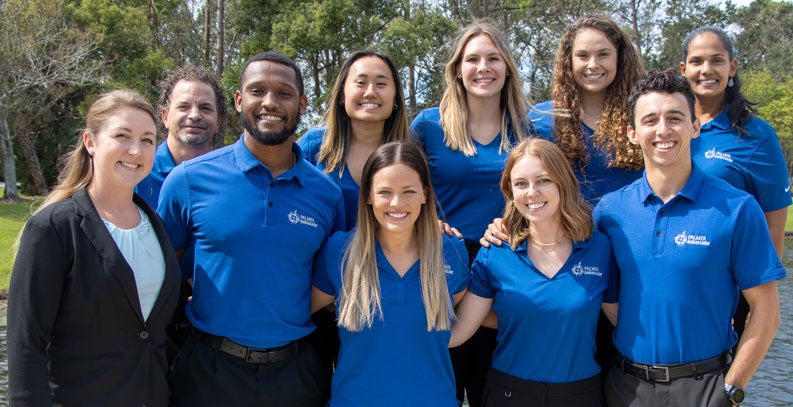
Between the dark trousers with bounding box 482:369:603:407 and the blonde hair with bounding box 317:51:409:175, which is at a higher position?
the blonde hair with bounding box 317:51:409:175

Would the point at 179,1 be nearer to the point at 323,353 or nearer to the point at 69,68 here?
the point at 69,68

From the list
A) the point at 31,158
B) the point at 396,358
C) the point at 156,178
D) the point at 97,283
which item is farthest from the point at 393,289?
the point at 31,158

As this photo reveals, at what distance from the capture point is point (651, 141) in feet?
12.0

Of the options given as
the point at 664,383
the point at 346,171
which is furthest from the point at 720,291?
the point at 346,171

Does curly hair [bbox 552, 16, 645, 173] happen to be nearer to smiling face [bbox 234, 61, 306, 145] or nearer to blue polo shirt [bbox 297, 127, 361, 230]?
blue polo shirt [bbox 297, 127, 361, 230]

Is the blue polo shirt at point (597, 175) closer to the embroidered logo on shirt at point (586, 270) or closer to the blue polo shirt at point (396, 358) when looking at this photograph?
the embroidered logo on shirt at point (586, 270)

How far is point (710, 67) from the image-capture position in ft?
16.0

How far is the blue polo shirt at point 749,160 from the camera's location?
4.61 meters

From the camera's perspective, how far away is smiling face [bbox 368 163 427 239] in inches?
145

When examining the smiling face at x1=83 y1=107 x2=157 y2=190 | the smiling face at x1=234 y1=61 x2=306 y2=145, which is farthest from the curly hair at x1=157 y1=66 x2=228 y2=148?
the smiling face at x1=83 y1=107 x2=157 y2=190

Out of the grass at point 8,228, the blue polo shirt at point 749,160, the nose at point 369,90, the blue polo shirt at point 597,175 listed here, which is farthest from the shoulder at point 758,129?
the grass at point 8,228

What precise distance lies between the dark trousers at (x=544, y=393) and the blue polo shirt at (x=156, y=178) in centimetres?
255

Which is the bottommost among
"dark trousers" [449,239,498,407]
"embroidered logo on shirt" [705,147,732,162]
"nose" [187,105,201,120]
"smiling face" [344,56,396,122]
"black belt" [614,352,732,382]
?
"dark trousers" [449,239,498,407]

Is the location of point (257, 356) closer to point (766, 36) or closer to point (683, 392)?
point (683, 392)
